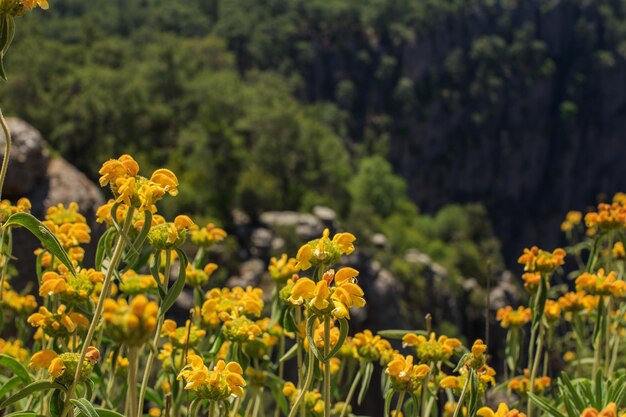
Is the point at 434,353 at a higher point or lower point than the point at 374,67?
lower

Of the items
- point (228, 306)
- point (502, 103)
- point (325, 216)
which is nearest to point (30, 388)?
point (228, 306)

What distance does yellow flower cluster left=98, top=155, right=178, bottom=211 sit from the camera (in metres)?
1.02

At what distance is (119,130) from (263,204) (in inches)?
181

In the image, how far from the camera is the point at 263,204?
18.6 meters

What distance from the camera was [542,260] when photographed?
5.45ft

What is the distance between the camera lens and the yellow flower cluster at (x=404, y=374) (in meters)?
1.23

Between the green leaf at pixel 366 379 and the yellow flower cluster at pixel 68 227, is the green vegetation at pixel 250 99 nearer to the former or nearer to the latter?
the green leaf at pixel 366 379

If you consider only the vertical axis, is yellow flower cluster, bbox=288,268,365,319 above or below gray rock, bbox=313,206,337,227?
above

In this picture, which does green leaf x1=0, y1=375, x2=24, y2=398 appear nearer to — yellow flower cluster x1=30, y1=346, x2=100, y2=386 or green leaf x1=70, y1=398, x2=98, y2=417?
yellow flower cluster x1=30, y1=346, x2=100, y2=386

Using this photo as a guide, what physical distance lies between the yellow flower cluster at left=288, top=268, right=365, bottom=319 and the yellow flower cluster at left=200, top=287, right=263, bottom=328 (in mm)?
405

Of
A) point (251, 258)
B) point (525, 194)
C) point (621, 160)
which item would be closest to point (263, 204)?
point (251, 258)

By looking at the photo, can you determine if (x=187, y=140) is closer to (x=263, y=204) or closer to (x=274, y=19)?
(x=263, y=204)

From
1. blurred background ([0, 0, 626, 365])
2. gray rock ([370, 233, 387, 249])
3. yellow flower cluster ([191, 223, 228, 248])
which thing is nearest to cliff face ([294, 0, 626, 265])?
blurred background ([0, 0, 626, 365])

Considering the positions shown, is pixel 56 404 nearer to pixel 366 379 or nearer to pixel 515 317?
pixel 366 379
